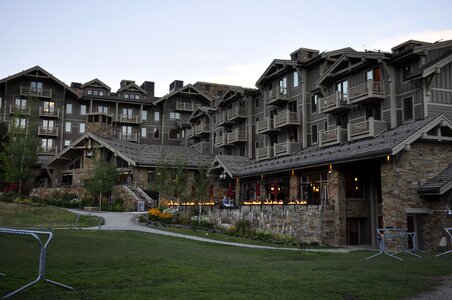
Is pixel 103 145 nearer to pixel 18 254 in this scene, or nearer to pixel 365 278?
pixel 18 254

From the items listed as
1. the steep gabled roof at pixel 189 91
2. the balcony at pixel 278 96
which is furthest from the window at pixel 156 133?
the balcony at pixel 278 96

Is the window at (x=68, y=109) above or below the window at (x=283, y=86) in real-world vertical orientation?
above

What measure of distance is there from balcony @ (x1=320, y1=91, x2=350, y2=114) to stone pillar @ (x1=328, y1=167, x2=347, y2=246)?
593 centimetres

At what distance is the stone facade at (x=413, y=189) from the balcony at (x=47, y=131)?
1988 inches

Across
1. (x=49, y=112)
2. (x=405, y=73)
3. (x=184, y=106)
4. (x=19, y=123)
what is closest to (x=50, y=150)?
(x=49, y=112)

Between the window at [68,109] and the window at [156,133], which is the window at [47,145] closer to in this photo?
the window at [68,109]

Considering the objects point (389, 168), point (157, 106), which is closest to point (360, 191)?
point (389, 168)

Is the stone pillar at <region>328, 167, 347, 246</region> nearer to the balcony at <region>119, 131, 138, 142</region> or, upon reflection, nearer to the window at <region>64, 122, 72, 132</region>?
the balcony at <region>119, 131, 138, 142</region>

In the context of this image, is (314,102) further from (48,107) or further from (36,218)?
(48,107)

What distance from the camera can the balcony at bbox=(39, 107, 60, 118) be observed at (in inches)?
2508

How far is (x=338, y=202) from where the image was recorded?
2755 cm

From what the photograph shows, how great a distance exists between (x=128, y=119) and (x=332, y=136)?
135 ft

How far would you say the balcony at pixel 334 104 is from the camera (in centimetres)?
3206

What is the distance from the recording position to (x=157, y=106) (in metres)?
70.3
